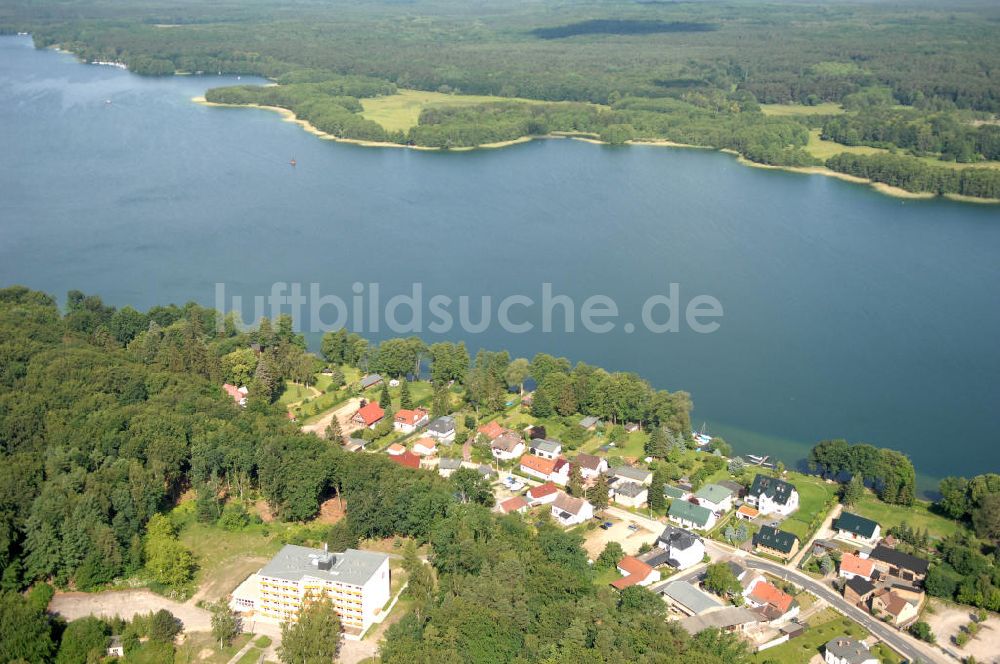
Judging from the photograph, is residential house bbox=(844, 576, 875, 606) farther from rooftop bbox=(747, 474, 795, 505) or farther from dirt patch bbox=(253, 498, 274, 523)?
dirt patch bbox=(253, 498, 274, 523)

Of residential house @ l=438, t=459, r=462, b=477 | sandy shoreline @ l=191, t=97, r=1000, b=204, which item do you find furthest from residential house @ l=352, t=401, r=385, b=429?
sandy shoreline @ l=191, t=97, r=1000, b=204

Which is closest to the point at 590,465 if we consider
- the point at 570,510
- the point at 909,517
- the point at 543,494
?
the point at 543,494

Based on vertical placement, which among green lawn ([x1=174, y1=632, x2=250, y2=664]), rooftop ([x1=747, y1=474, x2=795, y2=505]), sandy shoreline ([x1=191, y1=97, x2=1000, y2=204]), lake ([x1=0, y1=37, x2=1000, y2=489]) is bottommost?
green lawn ([x1=174, y1=632, x2=250, y2=664])

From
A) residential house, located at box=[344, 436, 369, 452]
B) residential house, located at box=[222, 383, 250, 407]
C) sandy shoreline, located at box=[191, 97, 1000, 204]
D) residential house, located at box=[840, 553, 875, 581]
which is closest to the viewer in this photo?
residential house, located at box=[840, 553, 875, 581]

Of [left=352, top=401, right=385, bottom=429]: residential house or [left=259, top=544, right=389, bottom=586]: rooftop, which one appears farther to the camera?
[left=352, top=401, right=385, bottom=429]: residential house

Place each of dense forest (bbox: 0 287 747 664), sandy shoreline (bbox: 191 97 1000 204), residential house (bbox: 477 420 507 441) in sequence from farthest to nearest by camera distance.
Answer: sandy shoreline (bbox: 191 97 1000 204), residential house (bbox: 477 420 507 441), dense forest (bbox: 0 287 747 664)

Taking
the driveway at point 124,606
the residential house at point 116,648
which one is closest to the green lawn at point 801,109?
the driveway at point 124,606

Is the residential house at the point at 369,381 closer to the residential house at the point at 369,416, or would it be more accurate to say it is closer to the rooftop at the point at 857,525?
the residential house at the point at 369,416
